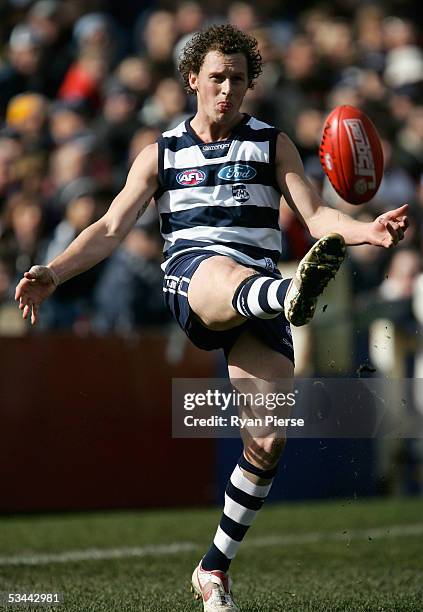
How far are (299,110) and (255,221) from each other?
20.8 feet

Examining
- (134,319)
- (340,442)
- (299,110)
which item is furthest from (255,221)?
(299,110)

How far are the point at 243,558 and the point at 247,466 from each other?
6.81 feet

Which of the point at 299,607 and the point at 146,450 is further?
the point at 146,450

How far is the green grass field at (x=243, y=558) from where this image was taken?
218 inches

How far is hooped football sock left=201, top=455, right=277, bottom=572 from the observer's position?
17.6 ft

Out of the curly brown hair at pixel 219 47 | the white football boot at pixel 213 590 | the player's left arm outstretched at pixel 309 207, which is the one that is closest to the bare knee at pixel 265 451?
the white football boot at pixel 213 590

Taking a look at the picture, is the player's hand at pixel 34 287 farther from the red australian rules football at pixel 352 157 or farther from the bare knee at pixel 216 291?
the red australian rules football at pixel 352 157

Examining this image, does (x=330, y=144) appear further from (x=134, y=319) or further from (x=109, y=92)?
(x=109, y=92)

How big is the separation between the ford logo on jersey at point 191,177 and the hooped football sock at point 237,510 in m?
1.28

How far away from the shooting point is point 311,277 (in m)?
4.62

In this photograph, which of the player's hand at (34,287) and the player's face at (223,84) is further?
the player's face at (223,84)

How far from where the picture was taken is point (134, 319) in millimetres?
9812

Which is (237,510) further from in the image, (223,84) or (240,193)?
(223,84)

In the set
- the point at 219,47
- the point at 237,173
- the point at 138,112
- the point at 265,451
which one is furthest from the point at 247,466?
the point at 138,112
